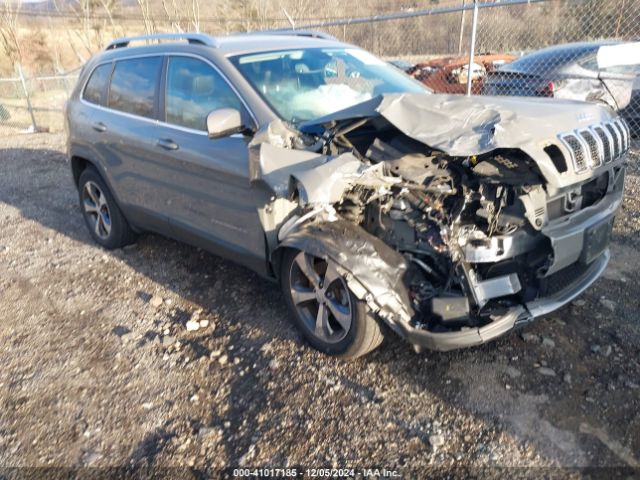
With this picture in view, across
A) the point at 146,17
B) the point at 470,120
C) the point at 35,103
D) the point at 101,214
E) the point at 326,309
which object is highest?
the point at 146,17

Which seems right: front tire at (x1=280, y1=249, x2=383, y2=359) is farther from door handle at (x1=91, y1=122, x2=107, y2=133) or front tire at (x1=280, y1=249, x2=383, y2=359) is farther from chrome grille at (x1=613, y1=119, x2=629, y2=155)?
door handle at (x1=91, y1=122, x2=107, y2=133)

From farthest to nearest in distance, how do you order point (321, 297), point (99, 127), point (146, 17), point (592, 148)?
1. point (146, 17)
2. point (99, 127)
3. point (321, 297)
4. point (592, 148)

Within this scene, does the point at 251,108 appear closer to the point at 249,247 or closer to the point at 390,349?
the point at 249,247

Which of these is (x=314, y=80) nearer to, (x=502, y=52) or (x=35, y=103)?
(x=502, y=52)

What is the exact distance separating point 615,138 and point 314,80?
2010mm

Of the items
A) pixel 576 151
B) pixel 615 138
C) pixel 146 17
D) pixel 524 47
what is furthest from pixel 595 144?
pixel 146 17

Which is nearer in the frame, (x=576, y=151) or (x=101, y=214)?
(x=576, y=151)

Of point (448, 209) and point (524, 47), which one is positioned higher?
point (448, 209)

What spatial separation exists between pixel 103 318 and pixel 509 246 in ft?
10.0

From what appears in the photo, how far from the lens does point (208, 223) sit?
12.8 feet

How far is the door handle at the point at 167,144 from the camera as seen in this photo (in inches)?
155

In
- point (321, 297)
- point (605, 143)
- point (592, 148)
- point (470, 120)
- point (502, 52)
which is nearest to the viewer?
point (470, 120)

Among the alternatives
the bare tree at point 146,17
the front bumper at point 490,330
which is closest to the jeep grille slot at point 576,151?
the front bumper at point 490,330

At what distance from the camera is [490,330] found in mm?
2713
